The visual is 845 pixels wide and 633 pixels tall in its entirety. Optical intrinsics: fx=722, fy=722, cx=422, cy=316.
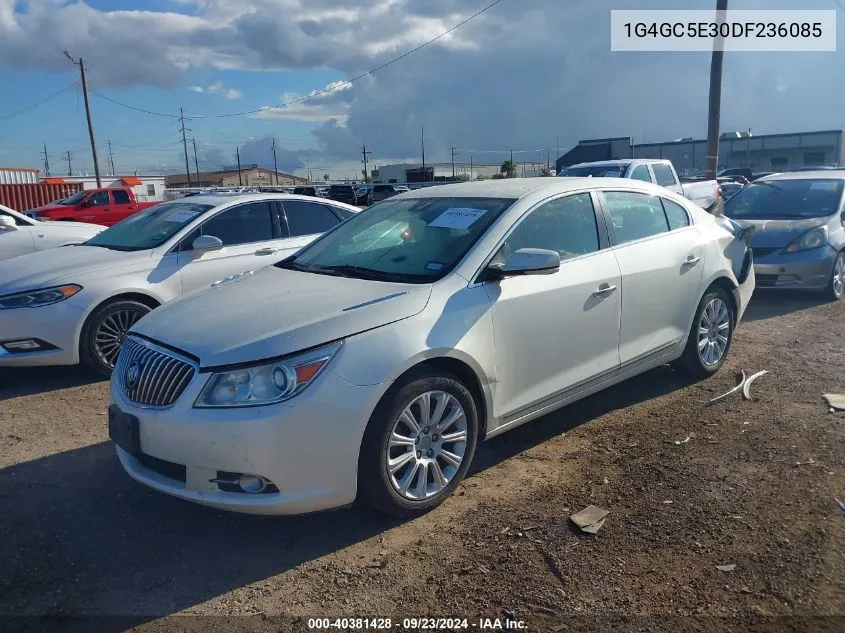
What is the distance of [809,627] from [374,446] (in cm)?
189

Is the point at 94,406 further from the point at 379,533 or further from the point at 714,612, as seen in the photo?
the point at 714,612

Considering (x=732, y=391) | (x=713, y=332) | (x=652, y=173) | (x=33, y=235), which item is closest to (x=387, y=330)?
(x=732, y=391)

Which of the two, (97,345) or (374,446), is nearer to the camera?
(374,446)

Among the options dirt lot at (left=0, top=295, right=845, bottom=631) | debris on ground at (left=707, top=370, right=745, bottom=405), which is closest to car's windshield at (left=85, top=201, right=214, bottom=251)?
dirt lot at (left=0, top=295, right=845, bottom=631)

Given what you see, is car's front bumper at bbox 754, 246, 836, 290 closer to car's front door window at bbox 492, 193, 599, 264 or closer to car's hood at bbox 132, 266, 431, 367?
car's front door window at bbox 492, 193, 599, 264

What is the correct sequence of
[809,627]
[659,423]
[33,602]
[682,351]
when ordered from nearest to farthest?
[809,627] → [33,602] → [659,423] → [682,351]

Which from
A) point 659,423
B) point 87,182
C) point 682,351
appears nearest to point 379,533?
point 659,423

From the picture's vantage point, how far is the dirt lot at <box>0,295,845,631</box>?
292 centimetres

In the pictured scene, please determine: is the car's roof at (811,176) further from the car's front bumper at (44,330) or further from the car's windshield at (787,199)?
the car's front bumper at (44,330)

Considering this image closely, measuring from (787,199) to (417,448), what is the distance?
8.60 m

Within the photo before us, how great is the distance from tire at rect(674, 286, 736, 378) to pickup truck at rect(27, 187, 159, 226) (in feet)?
66.5

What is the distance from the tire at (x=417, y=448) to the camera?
11.1ft

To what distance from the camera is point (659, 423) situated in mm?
4895

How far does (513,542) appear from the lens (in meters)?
3.40
